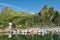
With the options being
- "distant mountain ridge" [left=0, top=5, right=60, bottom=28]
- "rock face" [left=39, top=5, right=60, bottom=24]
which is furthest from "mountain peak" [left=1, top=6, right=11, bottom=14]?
"rock face" [left=39, top=5, right=60, bottom=24]

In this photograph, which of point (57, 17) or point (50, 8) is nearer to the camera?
point (57, 17)

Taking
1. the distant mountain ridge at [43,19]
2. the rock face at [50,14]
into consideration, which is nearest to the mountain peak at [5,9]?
the distant mountain ridge at [43,19]

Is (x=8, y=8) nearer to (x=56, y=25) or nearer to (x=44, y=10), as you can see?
(x=44, y=10)

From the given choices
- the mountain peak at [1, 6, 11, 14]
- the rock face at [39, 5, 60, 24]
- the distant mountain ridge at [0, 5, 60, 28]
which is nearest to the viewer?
the distant mountain ridge at [0, 5, 60, 28]

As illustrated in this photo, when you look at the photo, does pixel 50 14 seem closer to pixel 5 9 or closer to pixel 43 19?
pixel 43 19

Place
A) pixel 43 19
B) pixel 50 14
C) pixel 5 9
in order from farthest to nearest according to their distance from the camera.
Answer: pixel 5 9
pixel 50 14
pixel 43 19

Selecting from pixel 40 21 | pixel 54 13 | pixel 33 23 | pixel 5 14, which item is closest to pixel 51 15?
pixel 54 13

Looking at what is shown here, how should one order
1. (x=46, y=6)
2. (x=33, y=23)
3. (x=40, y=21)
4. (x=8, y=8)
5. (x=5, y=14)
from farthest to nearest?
(x=8, y=8) → (x=5, y=14) → (x=46, y=6) → (x=40, y=21) → (x=33, y=23)

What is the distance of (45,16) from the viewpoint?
485 ft

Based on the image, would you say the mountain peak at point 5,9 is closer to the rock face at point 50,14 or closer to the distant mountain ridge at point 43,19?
the distant mountain ridge at point 43,19

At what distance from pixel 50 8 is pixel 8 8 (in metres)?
40.0

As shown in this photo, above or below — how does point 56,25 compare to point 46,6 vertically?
below

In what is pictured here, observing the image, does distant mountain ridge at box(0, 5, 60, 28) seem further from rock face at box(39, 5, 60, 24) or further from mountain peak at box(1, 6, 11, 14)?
mountain peak at box(1, 6, 11, 14)

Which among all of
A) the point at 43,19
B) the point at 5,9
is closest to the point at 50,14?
the point at 43,19
